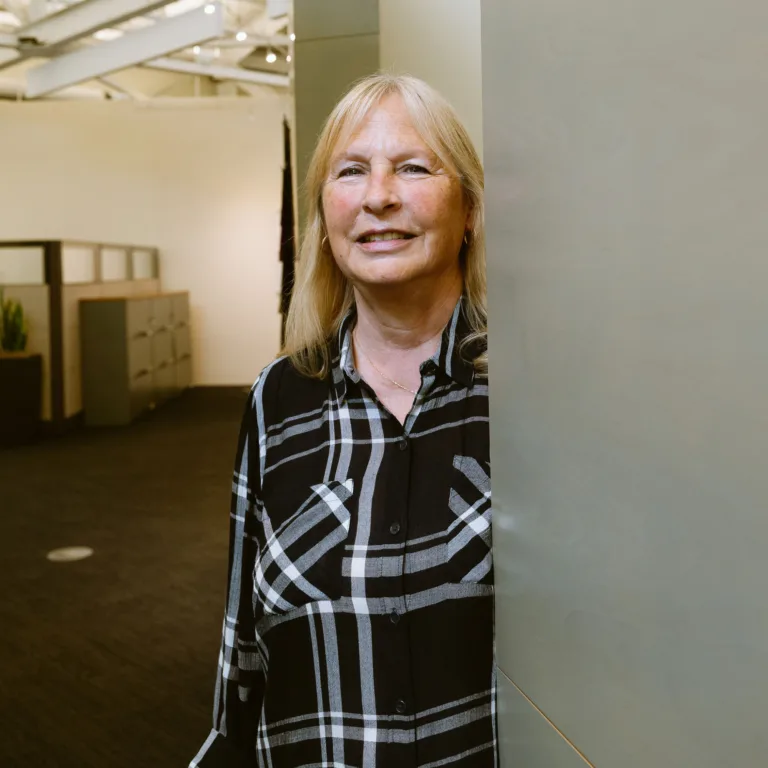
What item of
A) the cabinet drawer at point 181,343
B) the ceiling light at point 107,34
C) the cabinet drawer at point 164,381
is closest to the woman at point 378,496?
the cabinet drawer at point 164,381

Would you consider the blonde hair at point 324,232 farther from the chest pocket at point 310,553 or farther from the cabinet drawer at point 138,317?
the cabinet drawer at point 138,317

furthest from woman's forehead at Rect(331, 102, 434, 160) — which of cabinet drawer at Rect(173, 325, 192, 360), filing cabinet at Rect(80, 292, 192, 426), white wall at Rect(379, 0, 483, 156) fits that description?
cabinet drawer at Rect(173, 325, 192, 360)

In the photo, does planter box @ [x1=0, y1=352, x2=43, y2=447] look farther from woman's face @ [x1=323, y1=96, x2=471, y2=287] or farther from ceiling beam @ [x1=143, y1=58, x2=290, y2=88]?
woman's face @ [x1=323, y1=96, x2=471, y2=287]

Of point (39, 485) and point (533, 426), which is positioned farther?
point (39, 485)

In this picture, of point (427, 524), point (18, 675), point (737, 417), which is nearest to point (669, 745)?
point (737, 417)

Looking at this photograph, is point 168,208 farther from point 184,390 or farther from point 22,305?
point 22,305

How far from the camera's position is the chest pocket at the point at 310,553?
3.50ft

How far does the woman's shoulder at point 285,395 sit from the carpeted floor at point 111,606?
65.3 inches

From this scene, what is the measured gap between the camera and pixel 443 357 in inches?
43.3

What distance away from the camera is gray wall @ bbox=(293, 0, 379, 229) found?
2742 mm

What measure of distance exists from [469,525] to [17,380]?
20.5 feet

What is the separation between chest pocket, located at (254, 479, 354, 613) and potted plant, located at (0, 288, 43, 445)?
6.05m

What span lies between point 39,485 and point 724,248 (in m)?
5.56

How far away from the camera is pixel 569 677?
53 centimetres
